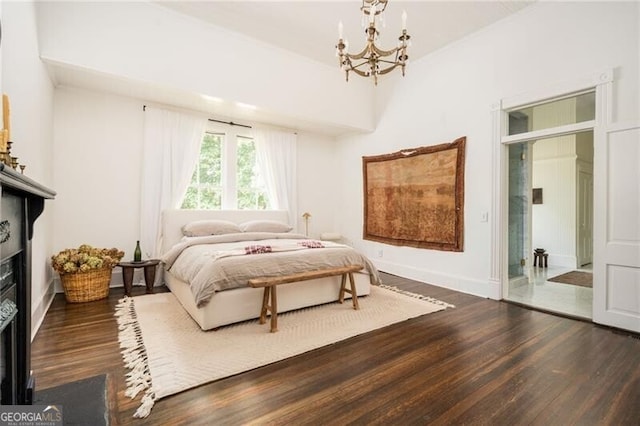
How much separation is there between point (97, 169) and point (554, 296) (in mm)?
6102

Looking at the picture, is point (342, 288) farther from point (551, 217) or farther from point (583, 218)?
point (583, 218)

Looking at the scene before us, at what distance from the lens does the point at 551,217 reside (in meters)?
6.01

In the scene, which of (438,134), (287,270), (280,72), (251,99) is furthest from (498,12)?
(287,270)

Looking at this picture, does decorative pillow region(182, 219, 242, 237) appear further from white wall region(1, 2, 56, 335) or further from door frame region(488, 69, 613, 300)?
door frame region(488, 69, 613, 300)

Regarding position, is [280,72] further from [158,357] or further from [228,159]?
[158,357]

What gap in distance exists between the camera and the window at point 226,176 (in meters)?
4.76

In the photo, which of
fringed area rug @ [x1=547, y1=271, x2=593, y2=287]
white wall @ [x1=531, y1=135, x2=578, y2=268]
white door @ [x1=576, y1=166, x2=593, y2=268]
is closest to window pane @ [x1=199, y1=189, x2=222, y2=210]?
fringed area rug @ [x1=547, y1=271, x2=593, y2=287]

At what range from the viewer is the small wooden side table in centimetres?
368

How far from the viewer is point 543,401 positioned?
173cm

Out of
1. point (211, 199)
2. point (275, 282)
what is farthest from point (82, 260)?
point (275, 282)

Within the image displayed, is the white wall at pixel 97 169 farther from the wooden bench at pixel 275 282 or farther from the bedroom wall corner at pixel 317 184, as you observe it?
the bedroom wall corner at pixel 317 184

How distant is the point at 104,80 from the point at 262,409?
3.88 metres

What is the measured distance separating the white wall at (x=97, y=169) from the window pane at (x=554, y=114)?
16.2ft

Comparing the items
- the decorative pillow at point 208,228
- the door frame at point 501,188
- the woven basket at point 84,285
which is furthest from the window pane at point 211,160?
the door frame at point 501,188
